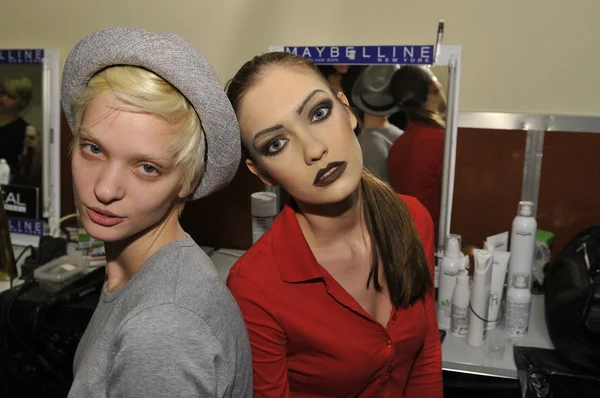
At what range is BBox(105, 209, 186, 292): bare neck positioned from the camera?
902 mm

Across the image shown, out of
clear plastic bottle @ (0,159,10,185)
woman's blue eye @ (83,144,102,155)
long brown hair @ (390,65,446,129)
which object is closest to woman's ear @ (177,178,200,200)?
woman's blue eye @ (83,144,102,155)

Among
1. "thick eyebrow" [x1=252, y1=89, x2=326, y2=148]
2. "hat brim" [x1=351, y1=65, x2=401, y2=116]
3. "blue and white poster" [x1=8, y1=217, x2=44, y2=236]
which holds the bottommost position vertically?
"blue and white poster" [x1=8, y1=217, x2=44, y2=236]

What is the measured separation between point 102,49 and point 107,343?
0.42m

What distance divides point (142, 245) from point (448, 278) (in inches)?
38.5

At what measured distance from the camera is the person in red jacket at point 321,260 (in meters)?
1.03

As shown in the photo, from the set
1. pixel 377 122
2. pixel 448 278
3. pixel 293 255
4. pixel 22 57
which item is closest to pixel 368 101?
pixel 377 122

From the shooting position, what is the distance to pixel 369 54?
179cm

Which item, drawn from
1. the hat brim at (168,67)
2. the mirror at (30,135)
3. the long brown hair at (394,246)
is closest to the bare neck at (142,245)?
the hat brim at (168,67)

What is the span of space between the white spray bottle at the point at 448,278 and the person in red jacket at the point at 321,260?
31cm

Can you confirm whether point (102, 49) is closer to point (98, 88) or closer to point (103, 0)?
point (98, 88)

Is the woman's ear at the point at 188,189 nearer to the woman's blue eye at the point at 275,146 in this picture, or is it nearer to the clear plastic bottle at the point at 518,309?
the woman's blue eye at the point at 275,146

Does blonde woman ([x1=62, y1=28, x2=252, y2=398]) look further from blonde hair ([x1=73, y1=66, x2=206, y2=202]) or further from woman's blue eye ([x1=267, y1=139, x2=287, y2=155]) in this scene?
woman's blue eye ([x1=267, y1=139, x2=287, y2=155])

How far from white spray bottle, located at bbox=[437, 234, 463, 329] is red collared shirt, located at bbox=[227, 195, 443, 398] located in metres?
0.44

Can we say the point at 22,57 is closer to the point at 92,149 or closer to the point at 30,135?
the point at 30,135
